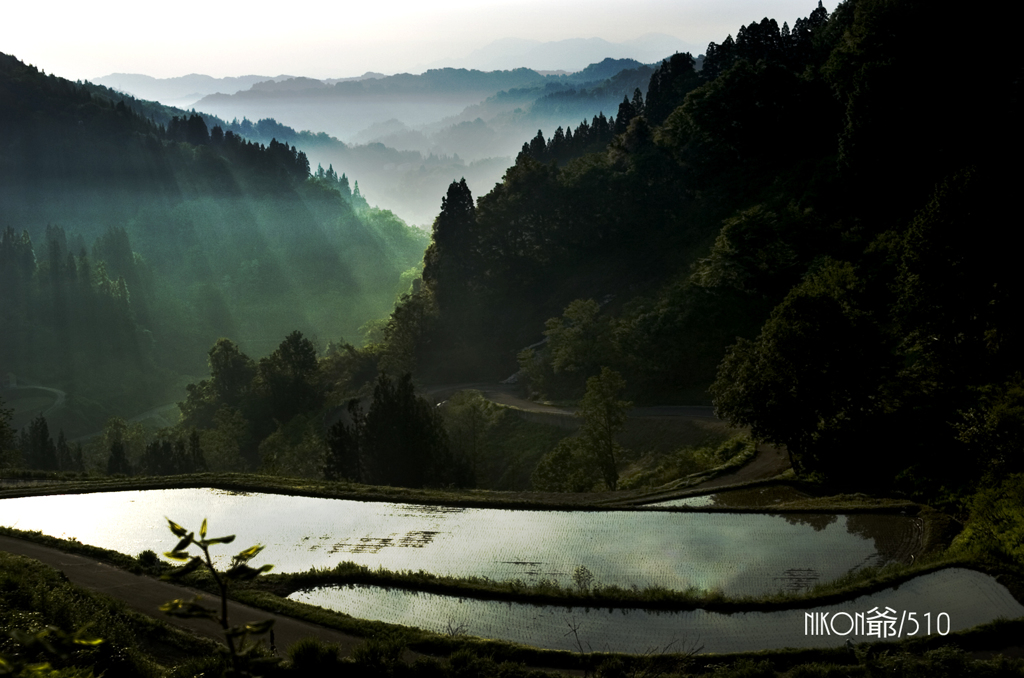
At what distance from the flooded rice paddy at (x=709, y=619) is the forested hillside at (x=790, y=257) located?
820cm

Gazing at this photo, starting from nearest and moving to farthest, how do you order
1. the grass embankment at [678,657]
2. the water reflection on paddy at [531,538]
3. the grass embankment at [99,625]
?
the grass embankment at [678,657], the grass embankment at [99,625], the water reflection on paddy at [531,538]

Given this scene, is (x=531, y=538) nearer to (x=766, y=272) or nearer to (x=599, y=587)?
(x=599, y=587)

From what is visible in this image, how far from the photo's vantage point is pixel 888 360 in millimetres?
33594

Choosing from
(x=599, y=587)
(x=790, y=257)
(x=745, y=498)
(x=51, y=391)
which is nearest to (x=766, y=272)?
(x=790, y=257)

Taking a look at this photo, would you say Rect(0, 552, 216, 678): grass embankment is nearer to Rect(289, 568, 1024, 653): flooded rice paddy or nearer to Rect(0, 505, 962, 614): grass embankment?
Rect(0, 505, 962, 614): grass embankment

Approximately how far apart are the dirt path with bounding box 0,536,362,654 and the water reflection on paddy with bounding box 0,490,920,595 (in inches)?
85.6

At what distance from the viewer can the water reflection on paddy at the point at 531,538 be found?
2275 cm

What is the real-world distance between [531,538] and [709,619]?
7.95 meters

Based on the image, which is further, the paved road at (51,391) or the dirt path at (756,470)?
the paved road at (51,391)

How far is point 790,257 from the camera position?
58.5m

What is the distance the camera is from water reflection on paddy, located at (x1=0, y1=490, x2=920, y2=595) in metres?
22.8

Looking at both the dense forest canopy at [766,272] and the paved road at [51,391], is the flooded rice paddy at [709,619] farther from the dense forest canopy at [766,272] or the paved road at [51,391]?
the paved road at [51,391]

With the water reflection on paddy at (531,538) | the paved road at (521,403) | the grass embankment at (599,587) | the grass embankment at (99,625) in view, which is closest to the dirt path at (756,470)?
the water reflection on paddy at (531,538)

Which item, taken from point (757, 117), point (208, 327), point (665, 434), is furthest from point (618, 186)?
point (208, 327)
